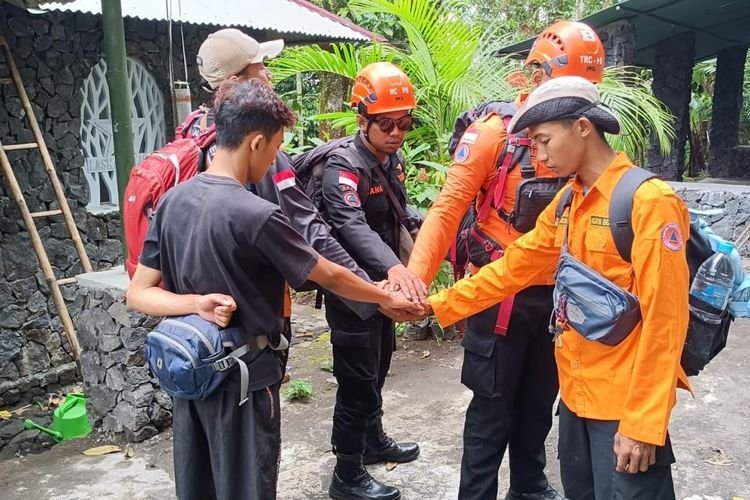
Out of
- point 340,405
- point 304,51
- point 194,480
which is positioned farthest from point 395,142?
point 304,51

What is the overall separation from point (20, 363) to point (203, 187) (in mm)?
5604

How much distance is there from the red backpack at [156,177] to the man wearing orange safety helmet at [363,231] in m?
0.68

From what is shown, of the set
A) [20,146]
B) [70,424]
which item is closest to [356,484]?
[70,424]

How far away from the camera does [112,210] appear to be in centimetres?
722

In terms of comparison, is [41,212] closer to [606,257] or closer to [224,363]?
[224,363]

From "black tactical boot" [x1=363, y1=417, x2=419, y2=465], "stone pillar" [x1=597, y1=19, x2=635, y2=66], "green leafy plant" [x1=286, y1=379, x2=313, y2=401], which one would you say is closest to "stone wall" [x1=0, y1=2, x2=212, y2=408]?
"green leafy plant" [x1=286, y1=379, x2=313, y2=401]

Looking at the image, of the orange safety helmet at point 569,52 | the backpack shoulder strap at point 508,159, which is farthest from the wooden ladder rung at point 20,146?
the orange safety helmet at point 569,52

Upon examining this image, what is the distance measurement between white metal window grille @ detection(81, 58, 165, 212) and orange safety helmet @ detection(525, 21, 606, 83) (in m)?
5.34

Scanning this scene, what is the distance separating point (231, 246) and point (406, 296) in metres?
1.12

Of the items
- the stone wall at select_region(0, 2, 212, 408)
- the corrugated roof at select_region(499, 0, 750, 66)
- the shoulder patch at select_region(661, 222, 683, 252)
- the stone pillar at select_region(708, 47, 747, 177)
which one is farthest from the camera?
the stone pillar at select_region(708, 47, 747, 177)

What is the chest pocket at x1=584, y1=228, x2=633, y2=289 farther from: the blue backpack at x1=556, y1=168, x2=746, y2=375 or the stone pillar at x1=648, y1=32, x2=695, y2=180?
the stone pillar at x1=648, y1=32, x2=695, y2=180

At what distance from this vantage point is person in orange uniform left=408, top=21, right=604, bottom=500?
2918mm

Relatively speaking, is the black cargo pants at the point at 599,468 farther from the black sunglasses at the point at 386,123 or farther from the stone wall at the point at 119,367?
the stone wall at the point at 119,367

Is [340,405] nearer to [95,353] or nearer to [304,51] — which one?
[95,353]
